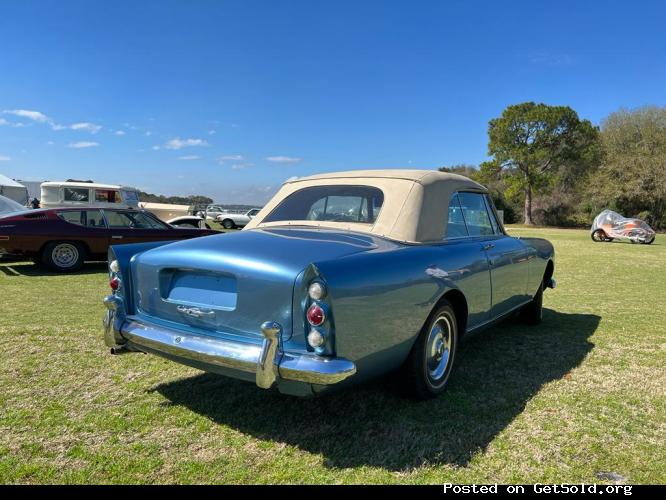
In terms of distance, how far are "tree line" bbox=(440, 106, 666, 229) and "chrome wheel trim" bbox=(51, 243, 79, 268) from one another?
37.2 meters

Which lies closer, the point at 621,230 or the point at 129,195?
the point at 621,230

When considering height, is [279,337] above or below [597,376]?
above

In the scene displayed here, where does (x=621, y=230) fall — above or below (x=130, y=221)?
above

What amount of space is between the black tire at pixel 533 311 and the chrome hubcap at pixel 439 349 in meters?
2.42

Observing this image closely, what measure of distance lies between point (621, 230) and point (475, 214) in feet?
68.0

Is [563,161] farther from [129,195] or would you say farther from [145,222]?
[145,222]

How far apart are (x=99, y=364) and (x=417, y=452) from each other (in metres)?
2.69

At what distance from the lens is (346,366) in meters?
2.44

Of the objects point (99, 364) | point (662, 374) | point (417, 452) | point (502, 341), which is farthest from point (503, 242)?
point (99, 364)

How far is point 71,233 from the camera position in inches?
378

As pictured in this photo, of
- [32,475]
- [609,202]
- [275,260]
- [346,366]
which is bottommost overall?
[32,475]

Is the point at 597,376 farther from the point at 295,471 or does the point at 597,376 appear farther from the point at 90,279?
the point at 90,279

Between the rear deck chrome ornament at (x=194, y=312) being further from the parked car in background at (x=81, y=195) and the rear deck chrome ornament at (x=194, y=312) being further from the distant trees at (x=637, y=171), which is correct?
the distant trees at (x=637, y=171)

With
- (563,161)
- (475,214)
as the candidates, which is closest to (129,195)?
(475,214)
